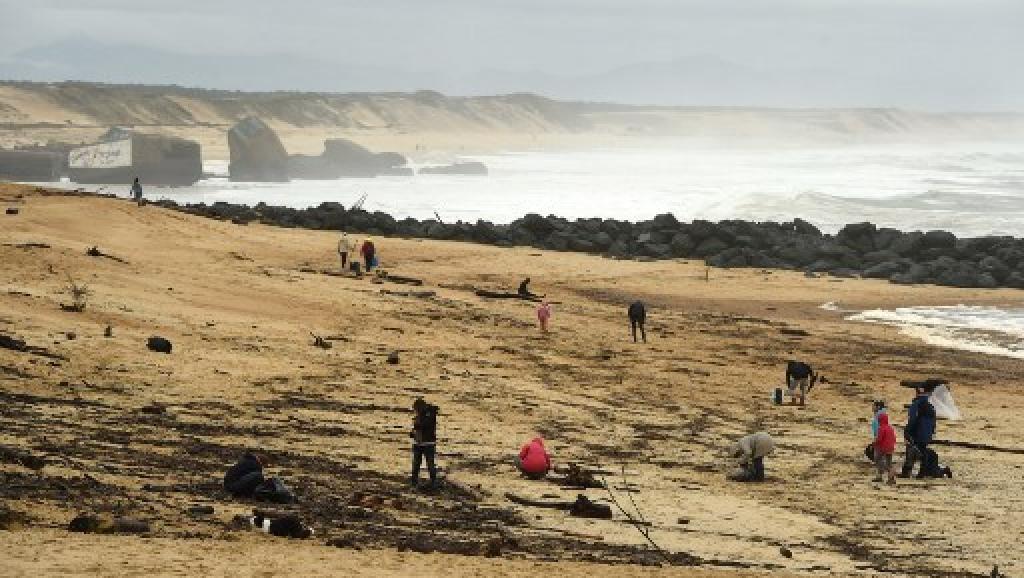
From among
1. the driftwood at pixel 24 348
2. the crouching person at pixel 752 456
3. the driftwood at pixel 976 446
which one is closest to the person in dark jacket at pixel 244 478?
the driftwood at pixel 24 348

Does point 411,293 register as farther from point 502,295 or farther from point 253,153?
point 253,153

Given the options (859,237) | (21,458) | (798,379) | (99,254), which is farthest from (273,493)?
(859,237)

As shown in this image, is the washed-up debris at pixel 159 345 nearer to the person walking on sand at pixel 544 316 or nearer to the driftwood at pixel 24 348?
the driftwood at pixel 24 348

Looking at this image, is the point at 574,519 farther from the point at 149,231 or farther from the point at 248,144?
the point at 248,144

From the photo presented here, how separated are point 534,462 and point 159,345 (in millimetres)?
6618

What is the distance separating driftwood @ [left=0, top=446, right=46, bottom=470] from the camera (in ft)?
38.9

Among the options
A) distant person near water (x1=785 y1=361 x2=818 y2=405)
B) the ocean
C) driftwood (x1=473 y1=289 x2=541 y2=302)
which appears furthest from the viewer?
the ocean

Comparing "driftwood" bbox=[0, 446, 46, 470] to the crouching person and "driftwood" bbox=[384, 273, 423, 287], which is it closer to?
the crouching person

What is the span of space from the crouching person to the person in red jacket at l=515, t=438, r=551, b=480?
2.40 metres

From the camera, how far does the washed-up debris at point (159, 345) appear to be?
62.2 ft

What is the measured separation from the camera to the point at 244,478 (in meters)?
12.1

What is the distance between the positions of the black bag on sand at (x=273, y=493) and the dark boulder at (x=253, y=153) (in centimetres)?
6896

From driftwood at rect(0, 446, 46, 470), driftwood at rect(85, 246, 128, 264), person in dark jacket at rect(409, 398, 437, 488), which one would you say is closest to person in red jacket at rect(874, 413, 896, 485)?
person in dark jacket at rect(409, 398, 437, 488)

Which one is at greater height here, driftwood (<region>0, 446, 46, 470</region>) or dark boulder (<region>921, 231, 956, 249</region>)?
dark boulder (<region>921, 231, 956, 249</region>)
